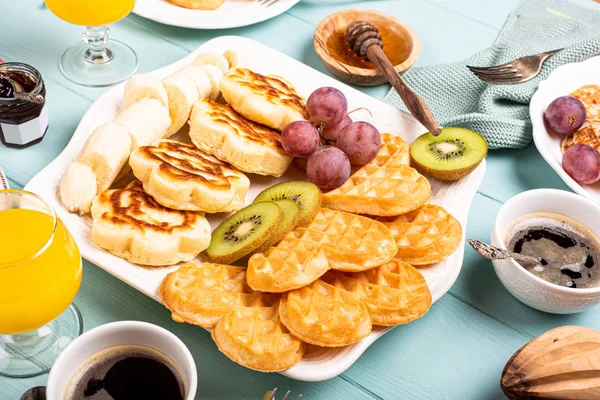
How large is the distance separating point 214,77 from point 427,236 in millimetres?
802

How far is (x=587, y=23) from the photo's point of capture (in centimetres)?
279

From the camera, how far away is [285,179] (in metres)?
2.07

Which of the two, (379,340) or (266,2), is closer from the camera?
(379,340)

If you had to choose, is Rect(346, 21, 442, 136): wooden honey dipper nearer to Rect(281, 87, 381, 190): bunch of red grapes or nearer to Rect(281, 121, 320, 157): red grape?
Rect(281, 87, 381, 190): bunch of red grapes

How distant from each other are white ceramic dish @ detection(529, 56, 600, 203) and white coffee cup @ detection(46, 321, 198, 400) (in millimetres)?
1285

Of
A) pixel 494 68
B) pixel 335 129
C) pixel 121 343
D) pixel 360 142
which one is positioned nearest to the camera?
pixel 121 343

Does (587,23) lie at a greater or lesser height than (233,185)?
greater

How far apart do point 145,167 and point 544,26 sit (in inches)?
69.7

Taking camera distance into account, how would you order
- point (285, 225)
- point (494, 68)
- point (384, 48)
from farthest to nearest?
point (384, 48), point (494, 68), point (285, 225)

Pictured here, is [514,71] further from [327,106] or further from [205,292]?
[205,292]

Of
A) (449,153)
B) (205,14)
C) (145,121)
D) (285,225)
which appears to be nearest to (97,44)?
(205,14)

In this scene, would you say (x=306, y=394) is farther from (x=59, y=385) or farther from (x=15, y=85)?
(x=15, y=85)

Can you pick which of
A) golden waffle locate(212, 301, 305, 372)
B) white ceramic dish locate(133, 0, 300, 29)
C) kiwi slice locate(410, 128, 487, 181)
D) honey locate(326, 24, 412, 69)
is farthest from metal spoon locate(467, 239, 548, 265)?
white ceramic dish locate(133, 0, 300, 29)

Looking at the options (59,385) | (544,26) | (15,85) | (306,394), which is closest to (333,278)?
(306,394)
